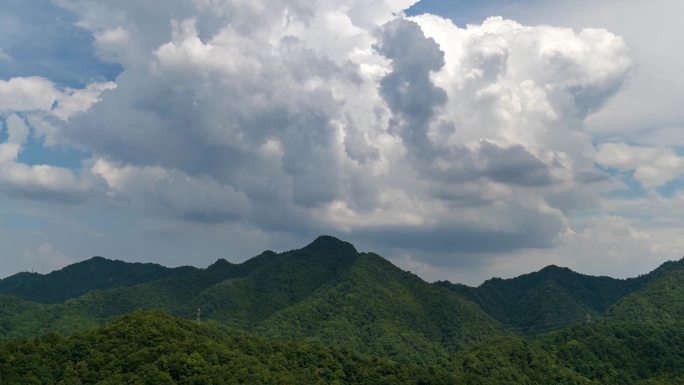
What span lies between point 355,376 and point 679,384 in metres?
89.4

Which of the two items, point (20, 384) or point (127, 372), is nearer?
point (20, 384)

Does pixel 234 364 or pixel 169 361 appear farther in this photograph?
pixel 234 364

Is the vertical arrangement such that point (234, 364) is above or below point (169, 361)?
below

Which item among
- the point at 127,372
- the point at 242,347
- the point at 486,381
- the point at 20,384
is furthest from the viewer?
the point at 486,381

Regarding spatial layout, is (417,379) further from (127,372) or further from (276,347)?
(127,372)

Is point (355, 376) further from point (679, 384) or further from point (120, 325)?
point (679, 384)

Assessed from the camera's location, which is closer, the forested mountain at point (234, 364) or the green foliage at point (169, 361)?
the green foliage at point (169, 361)

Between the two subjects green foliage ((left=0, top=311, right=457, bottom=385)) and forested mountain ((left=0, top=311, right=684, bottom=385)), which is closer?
green foliage ((left=0, top=311, right=457, bottom=385))

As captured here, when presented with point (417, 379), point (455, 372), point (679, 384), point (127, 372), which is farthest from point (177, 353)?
point (679, 384)

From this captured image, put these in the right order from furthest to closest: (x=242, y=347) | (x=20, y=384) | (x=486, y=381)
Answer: (x=486, y=381), (x=242, y=347), (x=20, y=384)

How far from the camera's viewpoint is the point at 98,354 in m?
130

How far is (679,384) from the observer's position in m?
178

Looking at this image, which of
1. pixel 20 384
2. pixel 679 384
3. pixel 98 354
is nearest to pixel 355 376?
pixel 98 354

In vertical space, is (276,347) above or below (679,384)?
above
